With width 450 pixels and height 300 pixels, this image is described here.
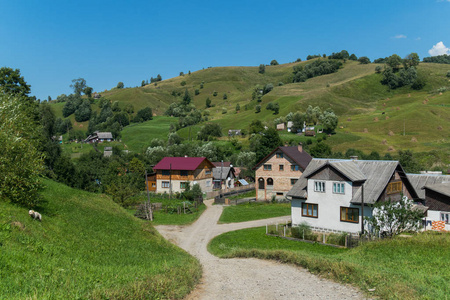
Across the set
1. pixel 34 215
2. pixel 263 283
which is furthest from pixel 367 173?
pixel 34 215

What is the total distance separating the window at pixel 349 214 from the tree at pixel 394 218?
216 cm

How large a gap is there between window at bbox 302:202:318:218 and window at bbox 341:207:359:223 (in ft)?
9.60

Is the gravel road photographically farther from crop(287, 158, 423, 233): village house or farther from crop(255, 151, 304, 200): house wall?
crop(255, 151, 304, 200): house wall

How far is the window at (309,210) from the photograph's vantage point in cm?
3528

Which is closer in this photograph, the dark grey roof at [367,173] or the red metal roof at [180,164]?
the dark grey roof at [367,173]

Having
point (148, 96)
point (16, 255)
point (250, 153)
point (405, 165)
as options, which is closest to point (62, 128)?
point (148, 96)

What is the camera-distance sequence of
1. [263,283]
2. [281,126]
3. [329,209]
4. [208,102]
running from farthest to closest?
1. [208,102]
2. [281,126]
3. [329,209]
4. [263,283]

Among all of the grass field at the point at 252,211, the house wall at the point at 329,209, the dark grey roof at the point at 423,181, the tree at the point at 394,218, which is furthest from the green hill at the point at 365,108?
the tree at the point at 394,218

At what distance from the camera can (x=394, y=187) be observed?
33125 mm

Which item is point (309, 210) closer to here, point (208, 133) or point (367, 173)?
point (367, 173)

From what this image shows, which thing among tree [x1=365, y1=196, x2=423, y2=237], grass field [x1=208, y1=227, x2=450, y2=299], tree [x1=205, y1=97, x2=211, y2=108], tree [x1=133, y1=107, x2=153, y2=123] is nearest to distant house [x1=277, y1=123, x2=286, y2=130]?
tree [x1=133, y1=107, x2=153, y2=123]

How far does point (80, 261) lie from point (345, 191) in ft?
81.5

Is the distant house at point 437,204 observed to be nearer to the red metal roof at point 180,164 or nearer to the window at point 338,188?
the window at point 338,188

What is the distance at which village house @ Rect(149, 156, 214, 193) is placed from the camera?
2620 inches
